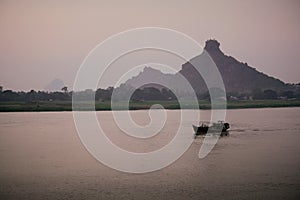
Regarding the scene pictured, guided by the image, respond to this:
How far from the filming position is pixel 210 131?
43094mm

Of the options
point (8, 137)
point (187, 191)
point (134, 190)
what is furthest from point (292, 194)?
A: point (8, 137)

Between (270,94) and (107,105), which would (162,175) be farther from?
(270,94)

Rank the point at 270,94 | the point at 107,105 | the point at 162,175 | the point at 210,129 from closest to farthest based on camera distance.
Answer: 1. the point at 162,175
2. the point at 210,129
3. the point at 107,105
4. the point at 270,94

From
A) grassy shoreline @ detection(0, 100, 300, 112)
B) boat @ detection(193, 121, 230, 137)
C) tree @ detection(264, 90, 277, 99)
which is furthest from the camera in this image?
tree @ detection(264, 90, 277, 99)

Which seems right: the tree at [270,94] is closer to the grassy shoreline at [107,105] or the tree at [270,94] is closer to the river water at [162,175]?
the grassy shoreline at [107,105]

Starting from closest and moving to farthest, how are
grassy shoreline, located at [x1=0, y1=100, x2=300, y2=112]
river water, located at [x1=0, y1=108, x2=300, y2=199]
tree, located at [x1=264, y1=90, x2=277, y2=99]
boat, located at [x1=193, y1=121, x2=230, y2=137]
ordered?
river water, located at [x1=0, y1=108, x2=300, y2=199] < boat, located at [x1=193, y1=121, x2=230, y2=137] < grassy shoreline, located at [x1=0, y1=100, x2=300, y2=112] < tree, located at [x1=264, y1=90, x2=277, y2=99]

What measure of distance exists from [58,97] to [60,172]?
111391mm

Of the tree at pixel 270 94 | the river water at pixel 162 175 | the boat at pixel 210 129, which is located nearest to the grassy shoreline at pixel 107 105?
the tree at pixel 270 94

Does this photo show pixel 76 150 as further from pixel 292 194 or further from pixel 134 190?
pixel 292 194

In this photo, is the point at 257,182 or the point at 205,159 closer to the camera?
the point at 257,182

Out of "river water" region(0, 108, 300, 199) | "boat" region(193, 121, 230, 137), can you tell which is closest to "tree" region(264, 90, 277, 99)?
"boat" region(193, 121, 230, 137)

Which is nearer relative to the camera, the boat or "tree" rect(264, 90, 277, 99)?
the boat

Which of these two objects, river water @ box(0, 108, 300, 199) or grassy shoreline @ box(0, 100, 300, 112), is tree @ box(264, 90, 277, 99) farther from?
river water @ box(0, 108, 300, 199)

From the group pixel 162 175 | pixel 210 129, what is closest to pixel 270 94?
pixel 210 129
